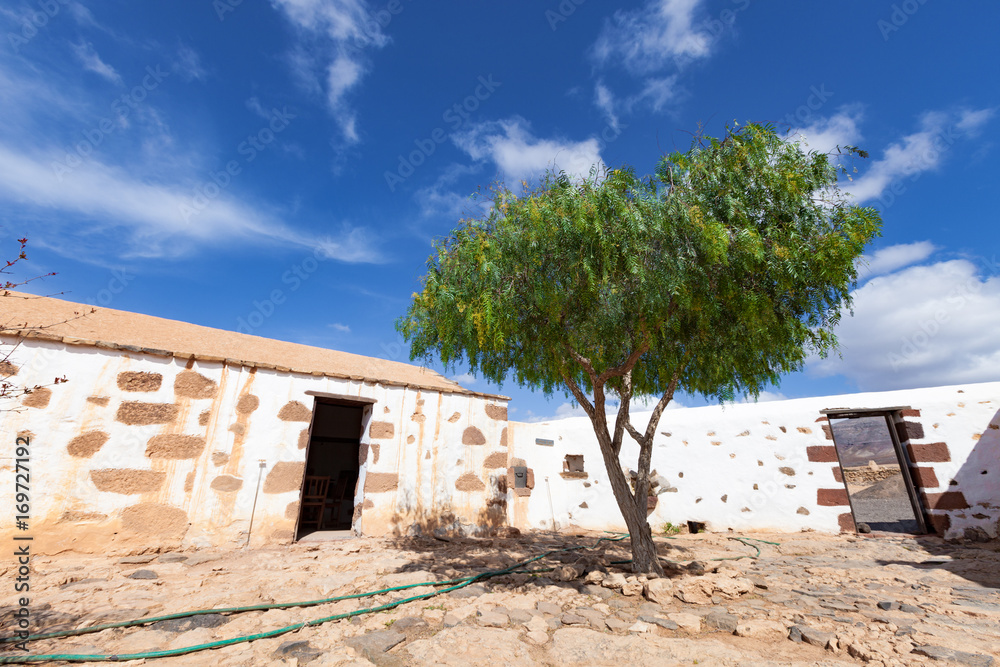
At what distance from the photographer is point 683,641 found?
124 inches

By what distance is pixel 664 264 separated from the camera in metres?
4.19

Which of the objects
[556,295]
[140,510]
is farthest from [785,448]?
[140,510]

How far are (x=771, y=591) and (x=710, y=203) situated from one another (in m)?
4.03

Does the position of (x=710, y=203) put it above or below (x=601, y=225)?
above

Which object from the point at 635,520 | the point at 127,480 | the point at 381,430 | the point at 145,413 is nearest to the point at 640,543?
the point at 635,520

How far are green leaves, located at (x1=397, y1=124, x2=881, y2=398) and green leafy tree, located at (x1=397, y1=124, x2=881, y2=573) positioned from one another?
1 cm

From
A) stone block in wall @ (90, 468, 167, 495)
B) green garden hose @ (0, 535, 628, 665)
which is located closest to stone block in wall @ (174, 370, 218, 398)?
stone block in wall @ (90, 468, 167, 495)

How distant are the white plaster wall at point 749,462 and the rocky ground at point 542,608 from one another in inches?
76.7

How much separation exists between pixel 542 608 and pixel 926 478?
812 centimetres

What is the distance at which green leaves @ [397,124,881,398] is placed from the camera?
417 cm

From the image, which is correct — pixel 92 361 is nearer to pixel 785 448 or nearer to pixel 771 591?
pixel 771 591

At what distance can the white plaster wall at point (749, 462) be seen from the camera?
7.63 metres

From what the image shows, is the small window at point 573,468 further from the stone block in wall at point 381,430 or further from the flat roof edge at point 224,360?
the stone block in wall at point 381,430

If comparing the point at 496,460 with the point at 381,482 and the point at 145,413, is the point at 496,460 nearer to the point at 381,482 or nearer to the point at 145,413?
the point at 381,482
